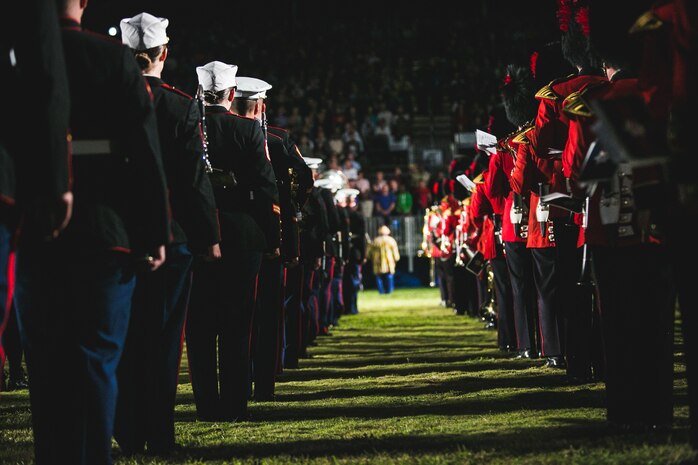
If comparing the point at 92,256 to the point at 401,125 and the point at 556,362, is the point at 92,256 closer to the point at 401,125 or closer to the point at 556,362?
the point at 556,362

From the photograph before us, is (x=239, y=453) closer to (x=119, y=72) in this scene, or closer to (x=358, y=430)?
(x=358, y=430)

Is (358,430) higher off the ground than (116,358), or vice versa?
(116,358)

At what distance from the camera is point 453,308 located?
22484mm

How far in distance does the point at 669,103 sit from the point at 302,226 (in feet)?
26.5

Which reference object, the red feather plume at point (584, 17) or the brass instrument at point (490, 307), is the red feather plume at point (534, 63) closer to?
the red feather plume at point (584, 17)

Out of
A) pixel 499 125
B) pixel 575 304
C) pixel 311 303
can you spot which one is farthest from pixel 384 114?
pixel 575 304

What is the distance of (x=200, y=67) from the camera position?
792cm

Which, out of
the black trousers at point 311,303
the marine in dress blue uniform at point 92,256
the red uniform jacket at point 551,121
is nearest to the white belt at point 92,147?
the marine in dress blue uniform at point 92,256

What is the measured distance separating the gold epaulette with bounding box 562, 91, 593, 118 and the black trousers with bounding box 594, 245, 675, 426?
0.73m

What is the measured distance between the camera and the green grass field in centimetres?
553

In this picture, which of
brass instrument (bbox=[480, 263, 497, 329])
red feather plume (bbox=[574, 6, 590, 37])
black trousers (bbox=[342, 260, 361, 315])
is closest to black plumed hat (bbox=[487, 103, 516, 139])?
brass instrument (bbox=[480, 263, 497, 329])

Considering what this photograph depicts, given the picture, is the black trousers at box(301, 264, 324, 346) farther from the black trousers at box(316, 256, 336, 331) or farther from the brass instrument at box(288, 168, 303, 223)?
the brass instrument at box(288, 168, 303, 223)

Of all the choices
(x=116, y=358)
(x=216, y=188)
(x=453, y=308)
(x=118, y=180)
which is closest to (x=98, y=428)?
(x=116, y=358)

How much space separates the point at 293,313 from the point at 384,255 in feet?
68.4
